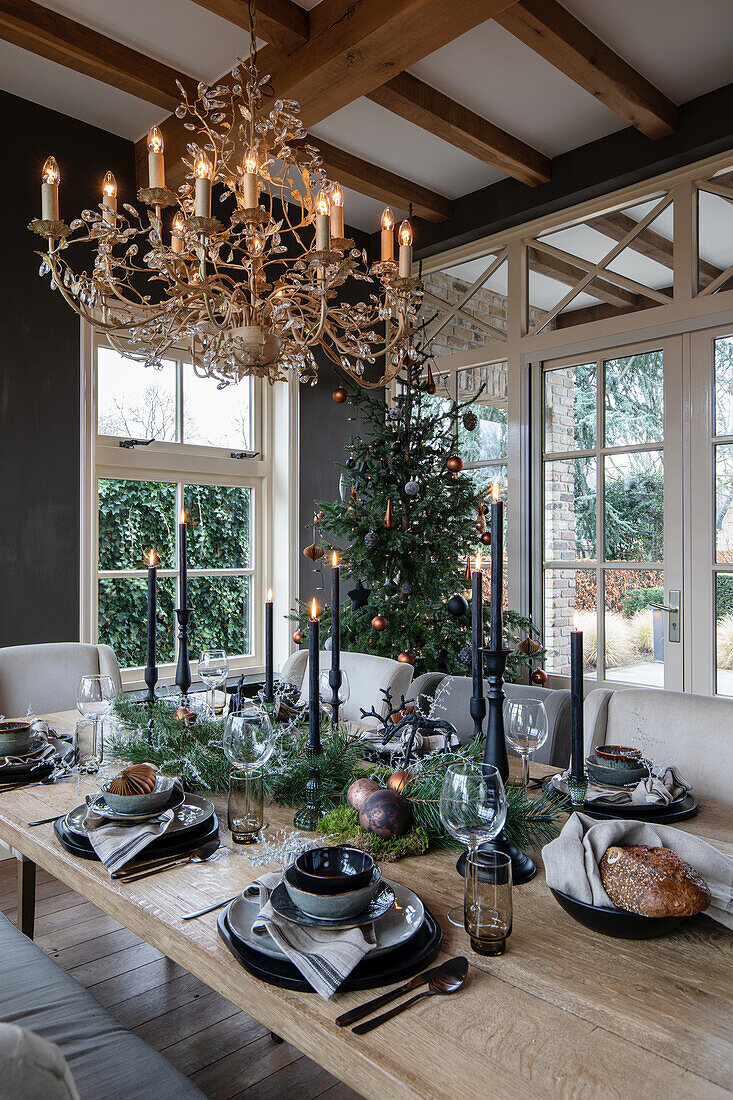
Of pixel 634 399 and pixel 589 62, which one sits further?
pixel 634 399

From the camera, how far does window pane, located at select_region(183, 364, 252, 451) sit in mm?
3721

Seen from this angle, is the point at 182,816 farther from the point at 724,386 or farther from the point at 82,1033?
the point at 724,386

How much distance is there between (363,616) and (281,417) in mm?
1330

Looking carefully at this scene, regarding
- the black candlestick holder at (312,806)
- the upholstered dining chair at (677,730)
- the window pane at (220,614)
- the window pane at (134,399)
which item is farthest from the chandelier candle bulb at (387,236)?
the window pane at (220,614)

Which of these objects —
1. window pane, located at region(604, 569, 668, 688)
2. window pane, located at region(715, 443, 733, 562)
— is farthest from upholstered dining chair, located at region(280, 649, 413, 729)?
window pane, located at region(715, 443, 733, 562)

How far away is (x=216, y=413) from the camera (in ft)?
12.7

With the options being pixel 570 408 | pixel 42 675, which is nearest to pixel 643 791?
pixel 42 675

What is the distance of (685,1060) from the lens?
0.66 m

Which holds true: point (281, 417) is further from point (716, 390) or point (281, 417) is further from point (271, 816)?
point (271, 816)

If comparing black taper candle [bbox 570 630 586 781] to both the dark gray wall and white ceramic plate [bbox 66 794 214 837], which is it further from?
the dark gray wall

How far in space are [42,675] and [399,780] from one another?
5.37 ft

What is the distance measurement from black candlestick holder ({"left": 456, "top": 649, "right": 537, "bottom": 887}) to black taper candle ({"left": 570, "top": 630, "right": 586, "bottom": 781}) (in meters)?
0.10

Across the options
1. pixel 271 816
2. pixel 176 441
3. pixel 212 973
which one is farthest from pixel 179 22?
pixel 212 973

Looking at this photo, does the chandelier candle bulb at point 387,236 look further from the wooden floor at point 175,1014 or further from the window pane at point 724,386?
the wooden floor at point 175,1014
